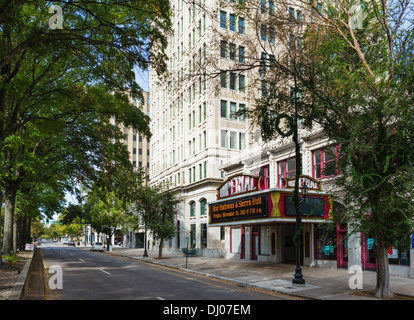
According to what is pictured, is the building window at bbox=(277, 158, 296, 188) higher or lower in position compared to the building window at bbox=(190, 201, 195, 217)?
higher

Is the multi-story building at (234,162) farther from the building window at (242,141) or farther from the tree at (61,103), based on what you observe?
the tree at (61,103)

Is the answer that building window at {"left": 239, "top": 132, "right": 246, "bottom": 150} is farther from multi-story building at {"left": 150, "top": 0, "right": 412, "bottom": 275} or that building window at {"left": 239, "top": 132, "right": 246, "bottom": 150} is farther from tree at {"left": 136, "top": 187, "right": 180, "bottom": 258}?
tree at {"left": 136, "top": 187, "right": 180, "bottom": 258}

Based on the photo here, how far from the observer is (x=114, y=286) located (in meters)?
16.4

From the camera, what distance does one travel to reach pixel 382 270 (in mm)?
14297

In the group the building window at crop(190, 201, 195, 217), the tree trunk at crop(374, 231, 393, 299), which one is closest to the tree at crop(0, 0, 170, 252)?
the tree trunk at crop(374, 231, 393, 299)

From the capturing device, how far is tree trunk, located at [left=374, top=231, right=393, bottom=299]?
1412 centimetres

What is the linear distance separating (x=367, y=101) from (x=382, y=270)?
648 centimetres

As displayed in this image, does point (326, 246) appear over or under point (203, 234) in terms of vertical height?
over

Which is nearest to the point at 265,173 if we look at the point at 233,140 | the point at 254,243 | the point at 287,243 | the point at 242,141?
the point at 287,243

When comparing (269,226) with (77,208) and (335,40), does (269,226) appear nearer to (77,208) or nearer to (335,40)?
(335,40)

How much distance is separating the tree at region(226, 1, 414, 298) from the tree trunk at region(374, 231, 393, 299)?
0.12 ft

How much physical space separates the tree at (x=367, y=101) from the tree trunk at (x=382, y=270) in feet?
0.12

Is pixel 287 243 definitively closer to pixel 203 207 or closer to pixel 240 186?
pixel 240 186

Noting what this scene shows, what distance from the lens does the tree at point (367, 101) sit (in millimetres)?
13250
